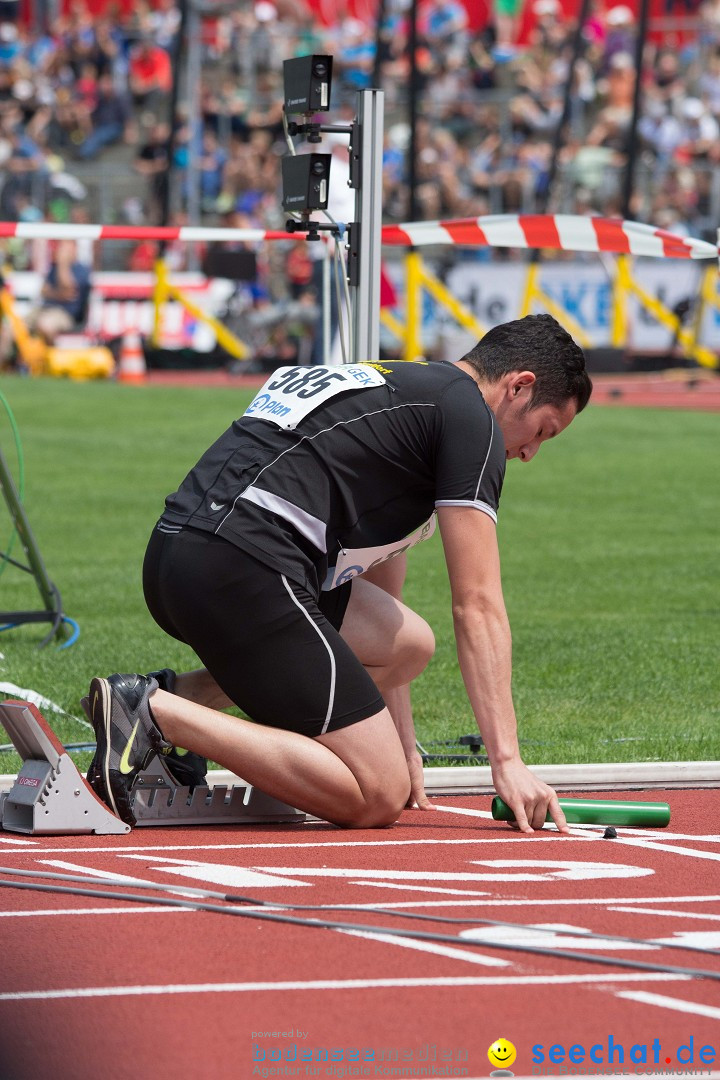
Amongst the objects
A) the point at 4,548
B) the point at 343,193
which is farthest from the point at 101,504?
the point at 343,193

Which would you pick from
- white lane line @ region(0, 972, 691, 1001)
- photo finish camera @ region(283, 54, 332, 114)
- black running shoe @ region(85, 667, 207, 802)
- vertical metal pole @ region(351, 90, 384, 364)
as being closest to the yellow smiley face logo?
white lane line @ region(0, 972, 691, 1001)

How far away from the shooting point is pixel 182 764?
18.1 ft

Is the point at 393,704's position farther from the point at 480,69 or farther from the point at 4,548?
the point at 480,69

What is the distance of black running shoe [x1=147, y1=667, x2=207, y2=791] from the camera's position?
18.0ft

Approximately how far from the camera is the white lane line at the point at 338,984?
3576mm

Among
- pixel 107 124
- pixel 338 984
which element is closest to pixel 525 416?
pixel 338 984

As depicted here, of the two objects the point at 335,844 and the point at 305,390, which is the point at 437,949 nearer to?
Result: the point at 335,844

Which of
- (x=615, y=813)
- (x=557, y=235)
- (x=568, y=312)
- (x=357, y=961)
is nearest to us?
(x=357, y=961)

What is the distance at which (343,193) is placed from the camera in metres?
17.0

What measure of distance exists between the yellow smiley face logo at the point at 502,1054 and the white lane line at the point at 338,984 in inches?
14.1

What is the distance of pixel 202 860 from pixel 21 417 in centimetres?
1543

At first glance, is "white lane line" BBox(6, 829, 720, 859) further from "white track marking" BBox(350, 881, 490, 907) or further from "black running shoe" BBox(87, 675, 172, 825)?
"white track marking" BBox(350, 881, 490, 907)

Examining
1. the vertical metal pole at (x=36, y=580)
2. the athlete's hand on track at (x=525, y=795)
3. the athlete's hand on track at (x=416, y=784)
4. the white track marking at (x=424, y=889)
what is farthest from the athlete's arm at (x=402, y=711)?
the vertical metal pole at (x=36, y=580)

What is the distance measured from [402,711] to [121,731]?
104 cm
